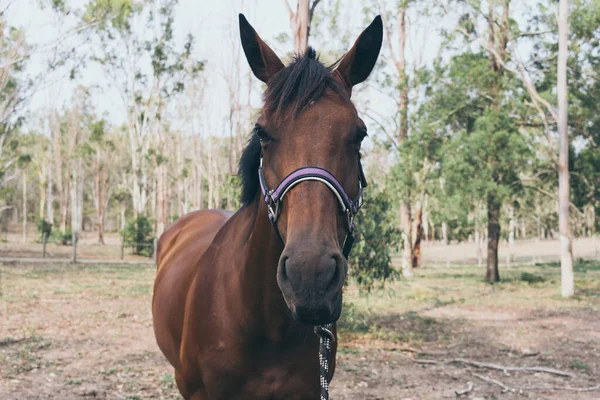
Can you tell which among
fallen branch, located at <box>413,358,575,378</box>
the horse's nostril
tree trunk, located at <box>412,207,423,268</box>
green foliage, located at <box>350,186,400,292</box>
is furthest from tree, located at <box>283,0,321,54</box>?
tree trunk, located at <box>412,207,423,268</box>

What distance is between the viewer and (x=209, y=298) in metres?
2.42

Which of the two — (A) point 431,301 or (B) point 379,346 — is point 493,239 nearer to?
(A) point 431,301

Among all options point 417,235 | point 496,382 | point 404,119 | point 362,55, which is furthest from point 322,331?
point 417,235

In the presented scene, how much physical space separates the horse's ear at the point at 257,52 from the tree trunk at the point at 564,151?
12311 millimetres

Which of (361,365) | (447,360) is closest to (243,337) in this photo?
(361,365)

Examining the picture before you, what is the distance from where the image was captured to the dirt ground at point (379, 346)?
547 cm

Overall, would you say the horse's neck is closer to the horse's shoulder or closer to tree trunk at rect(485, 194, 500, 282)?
the horse's shoulder

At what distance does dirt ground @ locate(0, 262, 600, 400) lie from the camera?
5473mm

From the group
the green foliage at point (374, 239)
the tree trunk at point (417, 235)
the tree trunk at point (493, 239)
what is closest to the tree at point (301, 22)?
the green foliage at point (374, 239)

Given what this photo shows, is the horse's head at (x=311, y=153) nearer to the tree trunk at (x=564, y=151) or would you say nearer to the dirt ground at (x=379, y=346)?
the dirt ground at (x=379, y=346)

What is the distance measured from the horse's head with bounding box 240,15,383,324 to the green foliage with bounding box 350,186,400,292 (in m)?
5.27

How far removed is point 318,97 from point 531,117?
54.5 ft

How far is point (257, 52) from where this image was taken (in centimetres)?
224

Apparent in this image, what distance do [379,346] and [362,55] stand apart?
618cm
